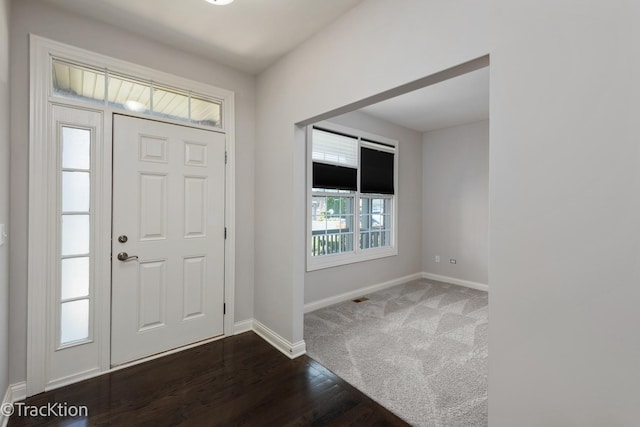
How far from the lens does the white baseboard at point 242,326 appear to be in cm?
298

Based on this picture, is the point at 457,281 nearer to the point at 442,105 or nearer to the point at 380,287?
the point at 380,287

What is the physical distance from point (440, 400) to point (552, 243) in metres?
1.38

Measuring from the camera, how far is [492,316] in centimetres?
137

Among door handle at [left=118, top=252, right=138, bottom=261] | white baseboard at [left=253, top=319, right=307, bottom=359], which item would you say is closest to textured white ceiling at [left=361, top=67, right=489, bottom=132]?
white baseboard at [left=253, top=319, right=307, bottom=359]

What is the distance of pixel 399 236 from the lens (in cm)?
495

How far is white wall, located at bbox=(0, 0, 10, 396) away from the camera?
1.75 metres

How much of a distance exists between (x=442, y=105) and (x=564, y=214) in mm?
3154

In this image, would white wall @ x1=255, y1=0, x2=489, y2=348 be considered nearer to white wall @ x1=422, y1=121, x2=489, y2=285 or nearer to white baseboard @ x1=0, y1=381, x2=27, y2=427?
white baseboard @ x1=0, y1=381, x2=27, y2=427

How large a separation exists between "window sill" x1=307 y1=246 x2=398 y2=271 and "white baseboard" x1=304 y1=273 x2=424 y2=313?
0.42 metres

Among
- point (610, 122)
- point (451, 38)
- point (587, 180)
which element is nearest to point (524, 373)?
point (587, 180)

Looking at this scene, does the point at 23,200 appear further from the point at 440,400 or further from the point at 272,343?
the point at 440,400

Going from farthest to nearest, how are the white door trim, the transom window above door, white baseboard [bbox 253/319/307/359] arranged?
white baseboard [bbox 253/319/307/359] < the transom window above door < the white door trim

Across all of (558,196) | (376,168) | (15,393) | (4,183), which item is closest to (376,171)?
(376,168)

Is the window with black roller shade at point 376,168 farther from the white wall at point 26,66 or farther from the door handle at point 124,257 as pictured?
the door handle at point 124,257
